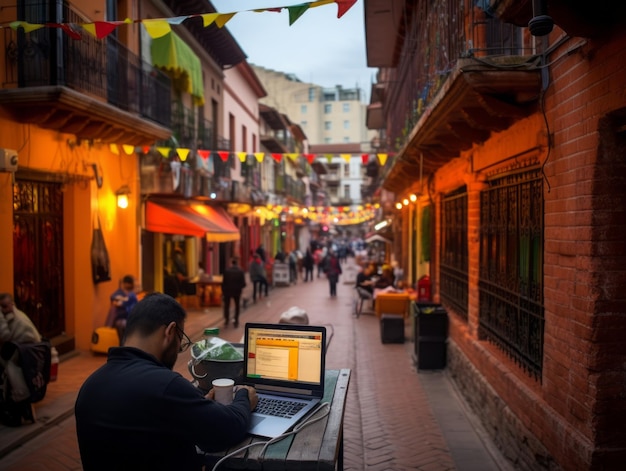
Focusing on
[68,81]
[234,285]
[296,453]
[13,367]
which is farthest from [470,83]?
[234,285]

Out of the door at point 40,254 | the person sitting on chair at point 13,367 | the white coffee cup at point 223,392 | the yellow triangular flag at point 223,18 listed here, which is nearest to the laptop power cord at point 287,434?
the white coffee cup at point 223,392

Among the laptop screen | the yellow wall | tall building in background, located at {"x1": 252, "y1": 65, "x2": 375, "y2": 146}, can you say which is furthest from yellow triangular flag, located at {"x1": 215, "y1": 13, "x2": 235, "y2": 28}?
tall building in background, located at {"x1": 252, "y1": 65, "x2": 375, "y2": 146}

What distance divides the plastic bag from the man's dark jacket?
4.02ft

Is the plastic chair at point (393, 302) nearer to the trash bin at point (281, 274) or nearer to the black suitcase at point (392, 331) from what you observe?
the black suitcase at point (392, 331)

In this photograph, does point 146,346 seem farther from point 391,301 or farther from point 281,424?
point 391,301

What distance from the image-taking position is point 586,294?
13.2 feet

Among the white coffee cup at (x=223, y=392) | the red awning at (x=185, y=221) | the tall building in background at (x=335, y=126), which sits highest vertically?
the tall building in background at (x=335, y=126)

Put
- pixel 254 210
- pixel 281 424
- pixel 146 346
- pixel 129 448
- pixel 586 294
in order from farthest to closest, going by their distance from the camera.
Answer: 1. pixel 254 210
2. pixel 586 294
3. pixel 281 424
4. pixel 146 346
5. pixel 129 448

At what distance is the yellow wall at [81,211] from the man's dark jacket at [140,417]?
21.7ft

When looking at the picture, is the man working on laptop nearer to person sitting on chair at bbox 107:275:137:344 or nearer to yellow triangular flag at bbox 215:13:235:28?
yellow triangular flag at bbox 215:13:235:28

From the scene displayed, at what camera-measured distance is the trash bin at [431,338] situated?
Answer: 9344 millimetres

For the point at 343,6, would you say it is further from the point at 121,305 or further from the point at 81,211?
the point at 81,211

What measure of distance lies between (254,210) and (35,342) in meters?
19.2

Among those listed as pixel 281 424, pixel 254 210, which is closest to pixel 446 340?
pixel 281 424
